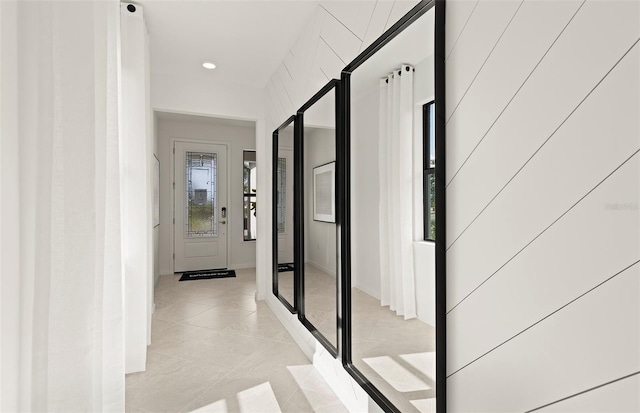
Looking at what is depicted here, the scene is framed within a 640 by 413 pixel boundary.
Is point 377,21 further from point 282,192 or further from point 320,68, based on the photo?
point 282,192

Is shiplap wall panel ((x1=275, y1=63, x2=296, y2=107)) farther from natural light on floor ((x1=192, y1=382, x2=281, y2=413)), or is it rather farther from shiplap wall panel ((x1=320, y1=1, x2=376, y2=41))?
natural light on floor ((x1=192, y1=382, x2=281, y2=413))

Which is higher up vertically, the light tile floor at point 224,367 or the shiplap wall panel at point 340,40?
the shiplap wall panel at point 340,40

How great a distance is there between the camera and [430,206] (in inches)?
48.4

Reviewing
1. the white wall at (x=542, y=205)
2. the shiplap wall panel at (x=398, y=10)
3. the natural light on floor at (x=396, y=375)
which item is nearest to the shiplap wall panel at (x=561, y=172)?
the white wall at (x=542, y=205)

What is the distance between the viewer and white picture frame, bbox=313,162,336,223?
83.5 inches

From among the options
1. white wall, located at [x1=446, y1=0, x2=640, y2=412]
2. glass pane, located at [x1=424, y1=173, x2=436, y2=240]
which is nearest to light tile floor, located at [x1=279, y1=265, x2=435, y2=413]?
white wall, located at [x1=446, y1=0, x2=640, y2=412]

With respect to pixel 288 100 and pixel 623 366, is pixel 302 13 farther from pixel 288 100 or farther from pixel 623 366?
pixel 623 366

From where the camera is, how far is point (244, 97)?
405 centimetres

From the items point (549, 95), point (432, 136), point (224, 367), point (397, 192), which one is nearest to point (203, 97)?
point (224, 367)

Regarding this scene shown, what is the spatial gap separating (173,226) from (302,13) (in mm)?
4198

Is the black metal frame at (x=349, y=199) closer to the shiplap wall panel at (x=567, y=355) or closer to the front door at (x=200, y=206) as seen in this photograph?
the shiplap wall panel at (x=567, y=355)

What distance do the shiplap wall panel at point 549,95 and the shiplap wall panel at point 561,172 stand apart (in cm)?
2

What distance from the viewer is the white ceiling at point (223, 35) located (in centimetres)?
251

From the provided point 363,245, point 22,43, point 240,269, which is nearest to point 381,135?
point 363,245
